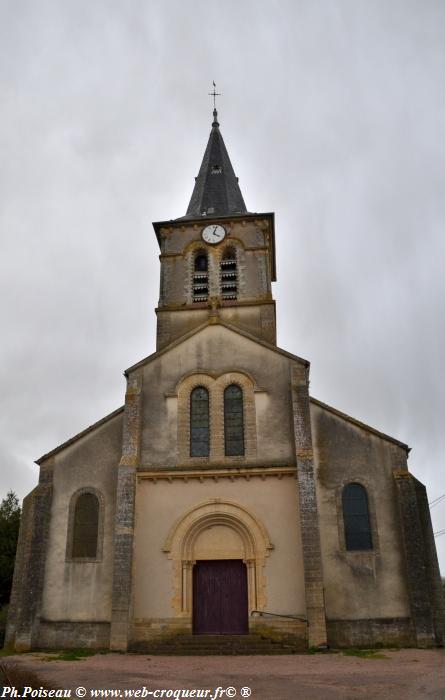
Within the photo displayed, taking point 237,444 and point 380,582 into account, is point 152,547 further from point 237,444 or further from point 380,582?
point 380,582

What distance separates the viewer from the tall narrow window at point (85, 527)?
59.8ft

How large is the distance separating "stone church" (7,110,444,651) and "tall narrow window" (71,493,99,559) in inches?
1.5

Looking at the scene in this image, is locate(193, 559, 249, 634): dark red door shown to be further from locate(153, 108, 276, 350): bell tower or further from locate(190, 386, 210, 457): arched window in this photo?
locate(153, 108, 276, 350): bell tower

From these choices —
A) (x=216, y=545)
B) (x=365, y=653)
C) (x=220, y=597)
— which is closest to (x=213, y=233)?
(x=216, y=545)

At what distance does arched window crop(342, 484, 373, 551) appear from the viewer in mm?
17656

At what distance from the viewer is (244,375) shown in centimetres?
1998

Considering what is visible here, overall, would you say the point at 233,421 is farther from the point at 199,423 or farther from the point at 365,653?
the point at 365,653

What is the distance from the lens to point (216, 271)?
24984 mm

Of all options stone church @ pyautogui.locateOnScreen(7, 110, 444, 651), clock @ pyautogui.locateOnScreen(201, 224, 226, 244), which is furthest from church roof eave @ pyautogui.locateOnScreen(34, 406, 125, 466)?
clock @ pyautogui.locateOnScreen(201, 224, 226, 244)

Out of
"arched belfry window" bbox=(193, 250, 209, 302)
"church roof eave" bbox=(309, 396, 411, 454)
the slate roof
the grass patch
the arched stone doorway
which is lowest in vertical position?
the grass patch

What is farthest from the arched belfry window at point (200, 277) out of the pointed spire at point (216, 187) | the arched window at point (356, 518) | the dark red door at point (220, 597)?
the dark red door at point (220, 597)

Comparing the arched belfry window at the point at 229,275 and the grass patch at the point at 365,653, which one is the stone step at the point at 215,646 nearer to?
the grass patch at the point at 365,653

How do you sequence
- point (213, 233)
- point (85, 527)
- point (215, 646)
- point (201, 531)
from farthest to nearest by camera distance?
point (213, 233)
point (85, 527)
point (201, 531)
point (215, 646)

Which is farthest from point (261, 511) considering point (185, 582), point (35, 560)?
point (35, 560)
